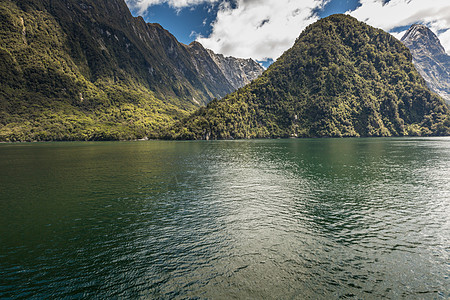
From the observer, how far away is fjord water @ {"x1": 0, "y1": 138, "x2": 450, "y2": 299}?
1820 cm

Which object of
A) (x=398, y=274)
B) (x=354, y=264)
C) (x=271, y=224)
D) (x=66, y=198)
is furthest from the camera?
(x=66, y=198)

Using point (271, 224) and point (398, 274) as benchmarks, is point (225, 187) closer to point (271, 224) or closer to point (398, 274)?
point (271, 224)

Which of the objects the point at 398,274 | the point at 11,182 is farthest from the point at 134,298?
the point at 11,182

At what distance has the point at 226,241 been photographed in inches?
1018

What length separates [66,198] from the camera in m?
42.7

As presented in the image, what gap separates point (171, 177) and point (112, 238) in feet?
115

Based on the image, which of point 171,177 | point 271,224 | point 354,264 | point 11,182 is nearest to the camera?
point 354,264

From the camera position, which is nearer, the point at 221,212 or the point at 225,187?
the point at 221,212

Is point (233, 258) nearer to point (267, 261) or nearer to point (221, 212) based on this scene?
point (267, 261)

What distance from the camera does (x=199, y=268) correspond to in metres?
20.6

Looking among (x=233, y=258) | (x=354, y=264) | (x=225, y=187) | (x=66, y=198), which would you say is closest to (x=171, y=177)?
(x=225, y=187)

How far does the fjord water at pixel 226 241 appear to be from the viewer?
18.2m

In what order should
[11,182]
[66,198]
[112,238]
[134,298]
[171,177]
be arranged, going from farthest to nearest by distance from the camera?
[171,177]
[11,182]
[66,198]
[112,238]
[134,298]

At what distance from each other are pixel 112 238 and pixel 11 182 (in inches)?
1903
